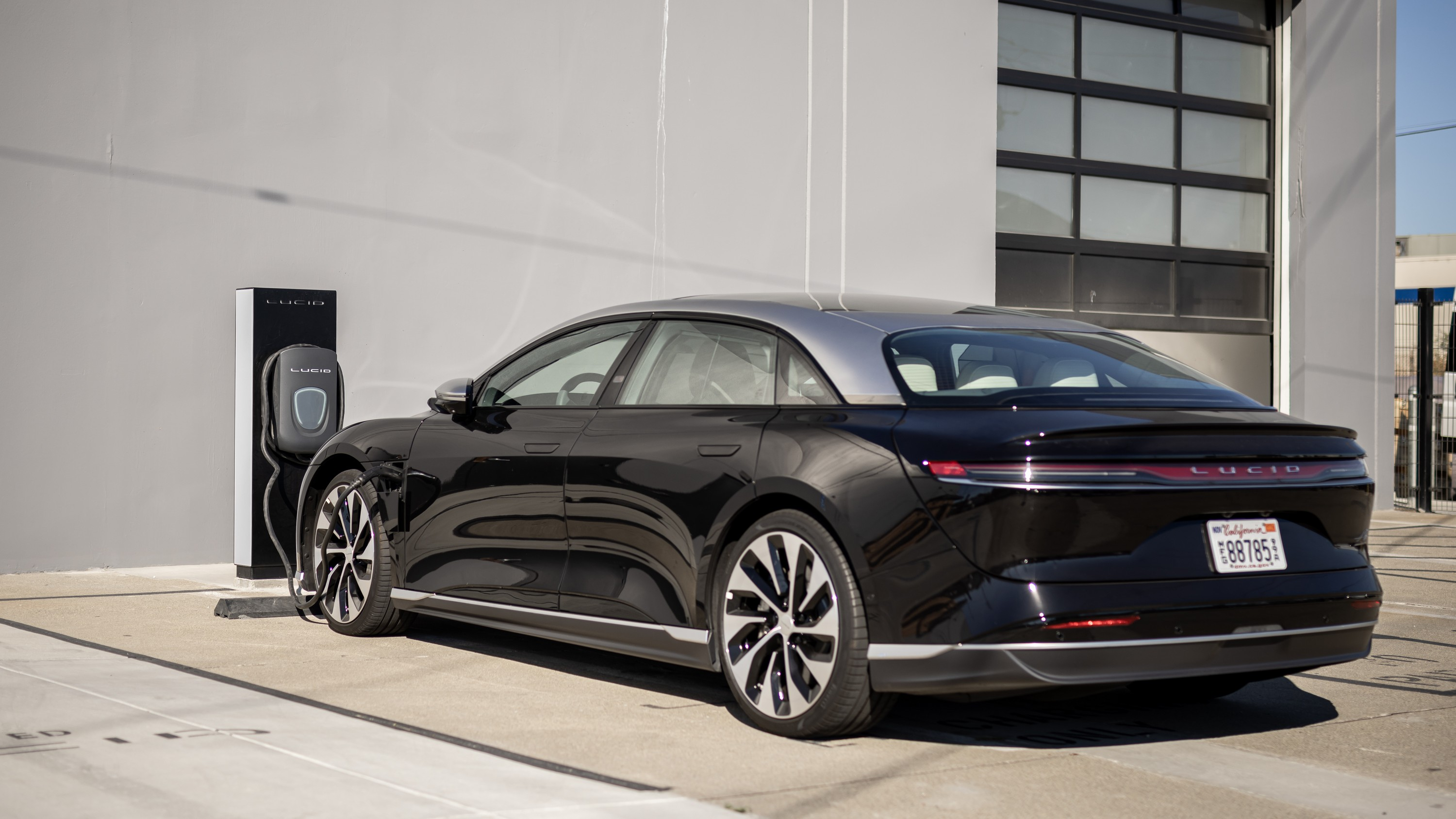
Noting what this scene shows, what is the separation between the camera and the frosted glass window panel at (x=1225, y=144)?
587 inches

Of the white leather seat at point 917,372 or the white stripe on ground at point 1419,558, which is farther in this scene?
the white stripe on ground at point 1419,558

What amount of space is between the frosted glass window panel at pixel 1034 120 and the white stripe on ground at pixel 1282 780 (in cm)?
964

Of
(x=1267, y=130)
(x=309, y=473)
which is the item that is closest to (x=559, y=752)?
(x=309, y=473)

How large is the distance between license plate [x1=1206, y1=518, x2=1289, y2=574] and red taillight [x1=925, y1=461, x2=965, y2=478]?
0.75 m

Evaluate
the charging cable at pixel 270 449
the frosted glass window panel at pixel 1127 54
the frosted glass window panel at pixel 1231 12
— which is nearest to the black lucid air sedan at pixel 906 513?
the charging cable at pixel 270 449

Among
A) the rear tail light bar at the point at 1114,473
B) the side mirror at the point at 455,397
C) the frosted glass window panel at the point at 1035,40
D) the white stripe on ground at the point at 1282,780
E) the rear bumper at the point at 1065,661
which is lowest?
the white stripe on ground at the point at 1282,780

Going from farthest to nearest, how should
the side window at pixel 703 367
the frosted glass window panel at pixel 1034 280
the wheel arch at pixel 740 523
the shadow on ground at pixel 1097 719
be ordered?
the frosted glass window panel at pixel 1034 280
the side window at pixel 703 367
the shadow on ground at pixel 1097 719
the wheel arch at pixel 740 523

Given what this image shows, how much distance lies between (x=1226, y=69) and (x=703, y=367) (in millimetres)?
11646

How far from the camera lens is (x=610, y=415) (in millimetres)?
5383

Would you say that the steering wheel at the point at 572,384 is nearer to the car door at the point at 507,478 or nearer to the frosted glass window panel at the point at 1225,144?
the car door at the point at 507,478

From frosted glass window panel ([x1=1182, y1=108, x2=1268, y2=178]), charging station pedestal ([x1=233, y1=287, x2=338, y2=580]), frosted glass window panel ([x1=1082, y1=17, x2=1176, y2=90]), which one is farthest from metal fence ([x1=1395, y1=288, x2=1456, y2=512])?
charging station pedestal ([x1=233, y1=287, x2=338, y2=580])

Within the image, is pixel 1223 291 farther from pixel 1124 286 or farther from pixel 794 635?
pixel 794 635

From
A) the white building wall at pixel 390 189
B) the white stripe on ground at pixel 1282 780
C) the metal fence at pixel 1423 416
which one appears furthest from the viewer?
the metal fence at pixel 1423 416

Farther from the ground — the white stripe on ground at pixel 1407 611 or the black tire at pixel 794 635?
the black tire at pixel 794 635
